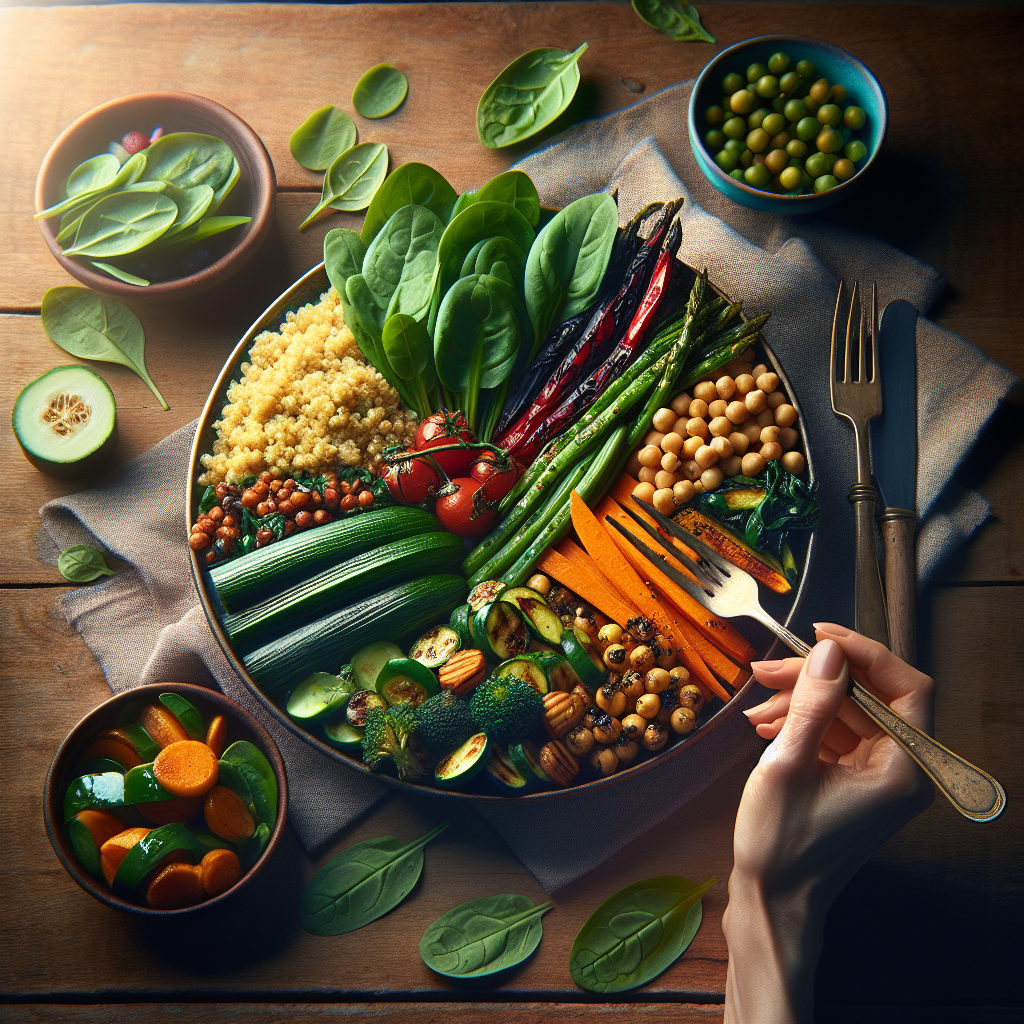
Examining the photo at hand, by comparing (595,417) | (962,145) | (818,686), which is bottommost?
(818,686)

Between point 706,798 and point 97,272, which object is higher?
point 97,272

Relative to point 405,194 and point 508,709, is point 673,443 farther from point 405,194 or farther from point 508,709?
point 405,194

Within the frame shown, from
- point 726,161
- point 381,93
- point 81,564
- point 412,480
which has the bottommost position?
point 81,564

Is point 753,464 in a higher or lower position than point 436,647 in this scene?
higher

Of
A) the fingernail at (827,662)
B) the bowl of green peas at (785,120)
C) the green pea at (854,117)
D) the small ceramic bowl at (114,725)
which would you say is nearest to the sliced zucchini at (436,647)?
the small ceramic bowl at (114,725)

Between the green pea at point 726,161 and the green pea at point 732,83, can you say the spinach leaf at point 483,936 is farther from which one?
the green pea at point 732,83

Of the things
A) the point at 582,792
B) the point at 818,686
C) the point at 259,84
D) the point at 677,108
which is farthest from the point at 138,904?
the point at 677,108

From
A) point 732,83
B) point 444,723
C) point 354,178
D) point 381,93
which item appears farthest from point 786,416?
point 381,93

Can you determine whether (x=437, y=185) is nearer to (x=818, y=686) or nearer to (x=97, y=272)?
→ (x=97, y=272)
